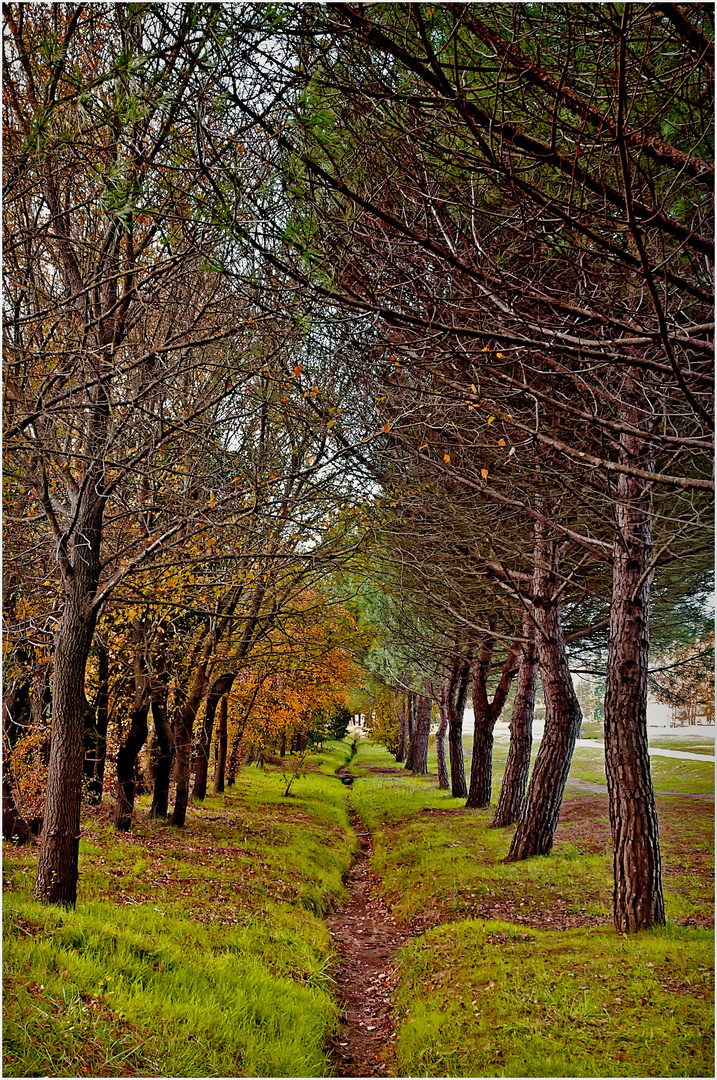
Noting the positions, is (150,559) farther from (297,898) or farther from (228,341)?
(297,898)

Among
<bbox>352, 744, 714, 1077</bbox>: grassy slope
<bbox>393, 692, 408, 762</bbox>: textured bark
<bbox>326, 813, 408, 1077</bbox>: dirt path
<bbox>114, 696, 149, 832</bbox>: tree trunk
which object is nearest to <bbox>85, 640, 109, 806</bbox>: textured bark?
<bbox>114, 696, 149, 832</bbox>: tree trunk

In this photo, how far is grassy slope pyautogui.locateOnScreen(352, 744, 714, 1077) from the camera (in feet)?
16.9

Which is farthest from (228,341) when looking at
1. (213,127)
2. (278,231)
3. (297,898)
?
(297,898)

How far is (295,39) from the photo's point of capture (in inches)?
154

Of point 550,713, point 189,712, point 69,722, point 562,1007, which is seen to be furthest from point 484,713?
point 69,722

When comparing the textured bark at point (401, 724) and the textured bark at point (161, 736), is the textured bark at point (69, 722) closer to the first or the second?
the textured bark at point (161, 736)

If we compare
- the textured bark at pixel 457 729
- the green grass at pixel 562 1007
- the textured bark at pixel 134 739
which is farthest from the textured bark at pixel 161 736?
the textured bark at pixel 457 729

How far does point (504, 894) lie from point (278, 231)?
32.2ft

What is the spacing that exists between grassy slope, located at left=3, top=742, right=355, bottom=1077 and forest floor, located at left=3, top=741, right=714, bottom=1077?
0.8 inches

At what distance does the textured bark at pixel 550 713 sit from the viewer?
11336 mm

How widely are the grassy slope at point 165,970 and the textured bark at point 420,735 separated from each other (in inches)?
814

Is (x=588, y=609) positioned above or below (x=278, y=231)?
below

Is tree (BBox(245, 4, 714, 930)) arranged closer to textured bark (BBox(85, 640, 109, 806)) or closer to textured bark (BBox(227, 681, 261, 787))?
textured bark (BBox(85, 640, 109, 806))

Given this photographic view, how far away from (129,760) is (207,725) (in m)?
2.87
